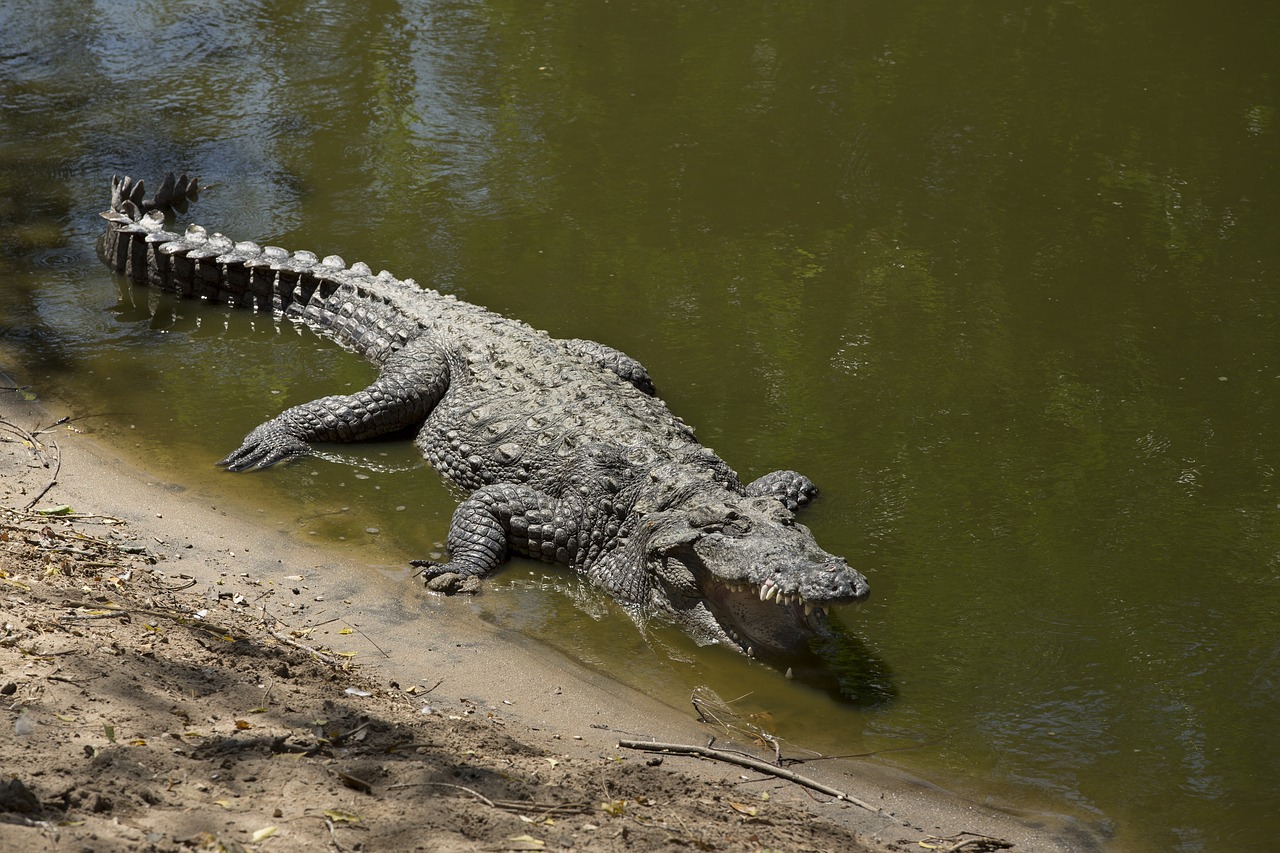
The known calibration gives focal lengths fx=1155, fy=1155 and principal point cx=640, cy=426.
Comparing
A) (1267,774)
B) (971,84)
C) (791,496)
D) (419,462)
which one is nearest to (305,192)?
(419,462)

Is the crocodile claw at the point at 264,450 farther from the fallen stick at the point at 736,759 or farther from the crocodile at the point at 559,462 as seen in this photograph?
the fallen stick at the point at 736,759

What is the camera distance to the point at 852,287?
9.27 meters

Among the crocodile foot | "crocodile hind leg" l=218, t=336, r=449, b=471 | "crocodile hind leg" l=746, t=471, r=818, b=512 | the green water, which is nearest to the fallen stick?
the green water

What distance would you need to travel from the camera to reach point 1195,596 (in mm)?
6020

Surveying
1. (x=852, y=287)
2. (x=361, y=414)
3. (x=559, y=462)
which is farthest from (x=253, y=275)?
(x=852, y=287)

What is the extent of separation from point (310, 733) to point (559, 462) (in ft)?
8.61

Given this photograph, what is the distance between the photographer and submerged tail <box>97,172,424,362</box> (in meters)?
8.59

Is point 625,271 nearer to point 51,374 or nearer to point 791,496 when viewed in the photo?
point 791,496

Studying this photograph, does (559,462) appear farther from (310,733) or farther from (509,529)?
(310,733)

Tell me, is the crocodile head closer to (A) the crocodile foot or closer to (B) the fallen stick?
(B) the fallen stick

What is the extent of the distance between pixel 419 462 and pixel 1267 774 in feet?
16.4

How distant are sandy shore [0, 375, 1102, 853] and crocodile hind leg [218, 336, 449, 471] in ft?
3.03

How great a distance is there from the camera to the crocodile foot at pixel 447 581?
6109 mm

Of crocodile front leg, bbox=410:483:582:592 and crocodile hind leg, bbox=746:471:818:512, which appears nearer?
crocodile front leg, bbox=410:483:582:592
